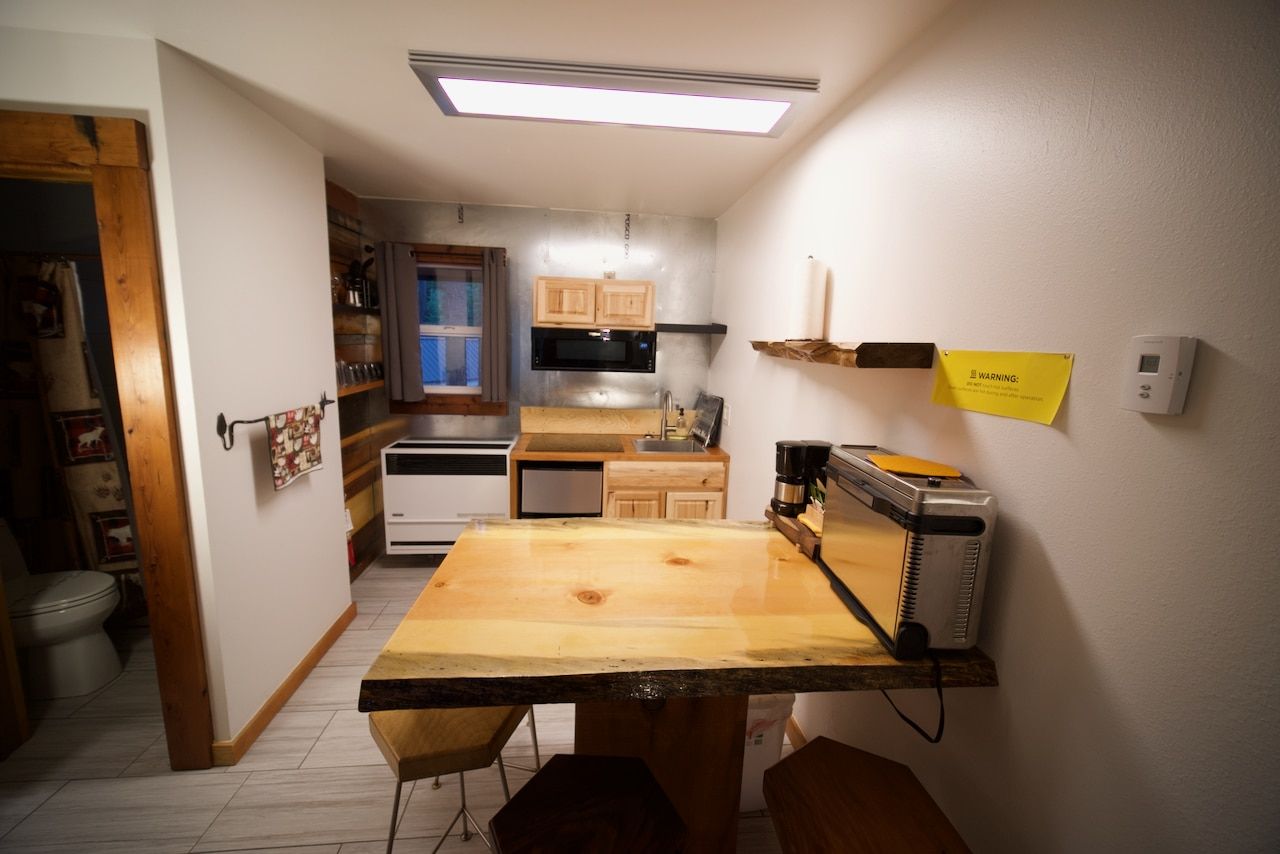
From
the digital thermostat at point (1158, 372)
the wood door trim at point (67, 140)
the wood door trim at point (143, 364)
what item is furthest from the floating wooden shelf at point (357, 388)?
the digital thermostat at point (1158, 372)

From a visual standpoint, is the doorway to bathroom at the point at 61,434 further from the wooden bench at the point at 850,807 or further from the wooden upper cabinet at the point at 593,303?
the wooden bench at the point at 850,807

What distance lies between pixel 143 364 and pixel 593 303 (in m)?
2.18

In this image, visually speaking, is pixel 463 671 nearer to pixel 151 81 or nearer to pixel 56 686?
pixel 151 81

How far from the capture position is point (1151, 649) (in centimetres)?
78

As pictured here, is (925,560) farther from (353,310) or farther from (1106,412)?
(353,310)

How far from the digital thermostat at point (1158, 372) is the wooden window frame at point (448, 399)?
336 centimetres

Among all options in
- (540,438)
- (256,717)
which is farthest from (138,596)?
(540,438)

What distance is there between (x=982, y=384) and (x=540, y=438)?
2.90 metres

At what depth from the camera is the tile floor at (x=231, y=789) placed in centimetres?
153

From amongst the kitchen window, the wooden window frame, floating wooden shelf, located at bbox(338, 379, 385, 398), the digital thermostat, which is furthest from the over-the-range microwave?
the digital thermostat

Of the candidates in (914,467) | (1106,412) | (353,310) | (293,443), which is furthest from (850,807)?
(353,310)

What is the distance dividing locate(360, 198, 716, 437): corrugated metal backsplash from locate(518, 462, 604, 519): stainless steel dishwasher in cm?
74

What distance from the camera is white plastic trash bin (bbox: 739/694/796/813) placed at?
1572mm

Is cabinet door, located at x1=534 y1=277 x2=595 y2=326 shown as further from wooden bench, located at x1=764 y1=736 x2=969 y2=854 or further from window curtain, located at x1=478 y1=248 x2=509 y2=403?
wooden bench, located at x1=764 y1=736 x2=969 y2=854
